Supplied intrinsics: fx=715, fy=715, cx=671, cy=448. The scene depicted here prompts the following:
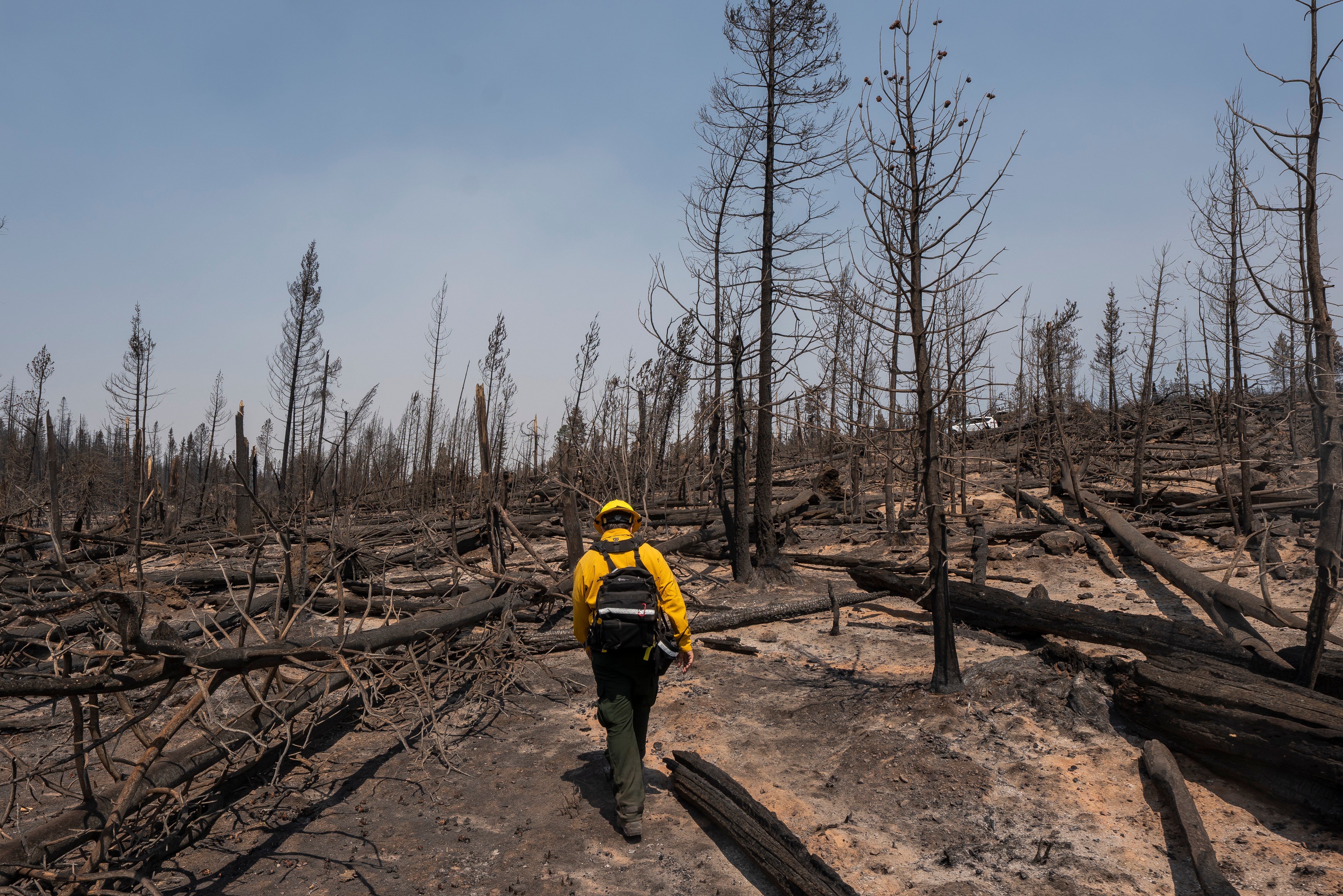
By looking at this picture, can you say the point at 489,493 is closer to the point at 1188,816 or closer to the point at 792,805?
the point at 792,805

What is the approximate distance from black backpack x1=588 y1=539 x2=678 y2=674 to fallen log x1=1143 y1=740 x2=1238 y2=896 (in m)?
2.78

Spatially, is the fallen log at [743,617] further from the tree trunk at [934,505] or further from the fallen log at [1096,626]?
the tree trunk at [934,505]

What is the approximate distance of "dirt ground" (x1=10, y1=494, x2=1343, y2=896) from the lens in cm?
364

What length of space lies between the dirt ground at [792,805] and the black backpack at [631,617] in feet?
3.42

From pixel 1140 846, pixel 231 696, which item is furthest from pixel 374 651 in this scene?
pixel 1140 846

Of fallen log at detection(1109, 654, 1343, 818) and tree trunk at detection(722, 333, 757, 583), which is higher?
tree trunk at detection(722, 333, 757, 583)

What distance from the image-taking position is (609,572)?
4348 mm

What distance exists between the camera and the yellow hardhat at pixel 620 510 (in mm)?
4496

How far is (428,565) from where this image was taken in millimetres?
11062

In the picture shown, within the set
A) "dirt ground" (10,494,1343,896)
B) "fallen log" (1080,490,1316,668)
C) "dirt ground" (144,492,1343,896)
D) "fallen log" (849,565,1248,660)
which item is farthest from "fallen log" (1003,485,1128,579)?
"dirt ground" (144,492,1343,896)

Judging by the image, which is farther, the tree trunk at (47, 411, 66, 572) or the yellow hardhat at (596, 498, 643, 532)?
the yellow hardhat at (596, 498, 643, 532)

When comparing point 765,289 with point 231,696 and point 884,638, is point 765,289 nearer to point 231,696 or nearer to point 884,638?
point 884,638

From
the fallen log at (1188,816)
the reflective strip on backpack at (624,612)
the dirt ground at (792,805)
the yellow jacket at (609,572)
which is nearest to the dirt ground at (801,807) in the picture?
the dirt ground at (792,805)

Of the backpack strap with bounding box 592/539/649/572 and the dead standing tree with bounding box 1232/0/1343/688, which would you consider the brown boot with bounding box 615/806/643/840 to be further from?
A: the dead standing tree with bounding box 1232/0/1343/688
